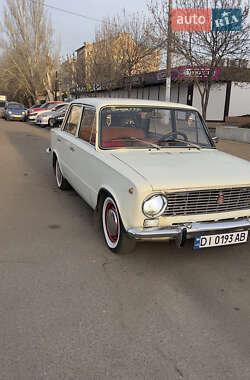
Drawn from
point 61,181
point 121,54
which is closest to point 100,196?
point 61,181

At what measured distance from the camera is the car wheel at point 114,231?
3.48 metres

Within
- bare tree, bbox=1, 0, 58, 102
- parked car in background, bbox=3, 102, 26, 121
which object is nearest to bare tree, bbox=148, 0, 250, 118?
parked car in background, bbox=3, 102, 26, 121

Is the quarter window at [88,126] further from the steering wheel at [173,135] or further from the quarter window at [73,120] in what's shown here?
the steering wheel at [173,135]

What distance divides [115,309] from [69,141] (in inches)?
124

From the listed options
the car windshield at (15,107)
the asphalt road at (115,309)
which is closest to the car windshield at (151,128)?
the asphalt road at (115,309)

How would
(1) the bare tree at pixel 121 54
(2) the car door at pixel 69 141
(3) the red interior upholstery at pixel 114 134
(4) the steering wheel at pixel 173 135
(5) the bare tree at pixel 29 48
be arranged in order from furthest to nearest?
(5) the bare tree at pixel 29 48, (1) the bare tree at pixel 121 54, (2) the car door at pixel 69 141, (4) the steering wheel at pixel 173 135, (3) the red interior upholstery at pixel 114 134

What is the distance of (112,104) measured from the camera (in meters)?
4.45

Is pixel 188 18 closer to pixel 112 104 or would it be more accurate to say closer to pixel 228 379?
pixel 112 104

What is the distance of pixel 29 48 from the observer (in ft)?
137

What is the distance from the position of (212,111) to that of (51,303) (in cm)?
2780

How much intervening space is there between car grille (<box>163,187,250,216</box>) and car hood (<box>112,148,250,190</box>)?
88 millimetres

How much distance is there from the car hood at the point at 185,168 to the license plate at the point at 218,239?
0.51m

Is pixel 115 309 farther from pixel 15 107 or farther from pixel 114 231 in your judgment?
pixel 15 107

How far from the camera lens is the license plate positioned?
3303 mm
